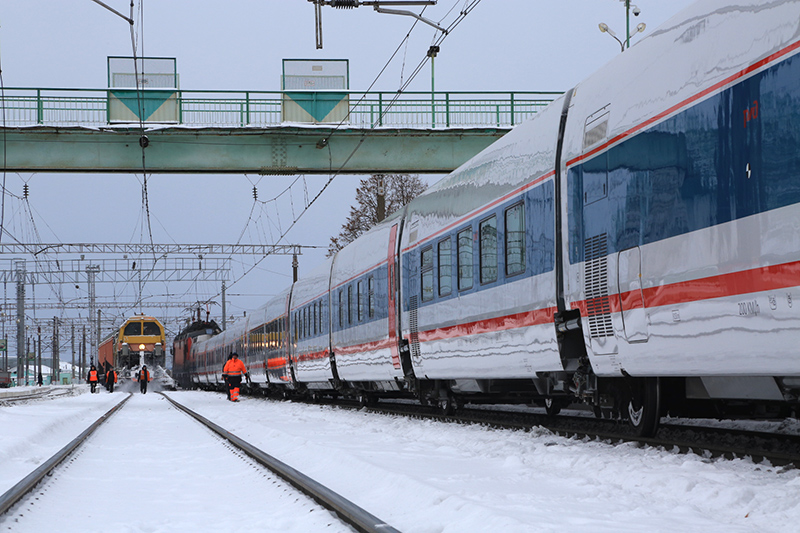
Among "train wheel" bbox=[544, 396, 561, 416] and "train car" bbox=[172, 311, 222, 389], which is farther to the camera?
"train car" bbox=[172, 311, 222, 389]

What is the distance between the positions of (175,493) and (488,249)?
17.3ft

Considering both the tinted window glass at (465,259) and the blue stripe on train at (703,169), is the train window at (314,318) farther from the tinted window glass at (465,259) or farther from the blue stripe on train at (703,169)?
the blue stripe on train at (703,169)

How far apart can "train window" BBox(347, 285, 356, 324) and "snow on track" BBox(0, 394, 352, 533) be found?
7.00 m

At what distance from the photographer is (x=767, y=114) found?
6562 millimetres

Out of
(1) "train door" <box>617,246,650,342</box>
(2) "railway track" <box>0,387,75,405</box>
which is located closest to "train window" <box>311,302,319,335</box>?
(2) "railway track" <box>0,387,75,405</box>

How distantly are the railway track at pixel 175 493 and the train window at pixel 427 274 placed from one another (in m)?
3.69

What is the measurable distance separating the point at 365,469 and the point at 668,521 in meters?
3.77

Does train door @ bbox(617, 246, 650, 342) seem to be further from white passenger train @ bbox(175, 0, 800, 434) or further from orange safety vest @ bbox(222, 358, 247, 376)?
orange safety vest @ bbox(222, 358, 247, 376)

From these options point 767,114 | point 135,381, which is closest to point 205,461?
point 767,114

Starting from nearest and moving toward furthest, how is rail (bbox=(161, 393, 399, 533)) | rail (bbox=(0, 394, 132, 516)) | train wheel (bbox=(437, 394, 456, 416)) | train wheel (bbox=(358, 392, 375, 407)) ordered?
rail (bbox=(161, 393, 399, 533)) → rail (bbox=(0, 394, 132, 516)) → train wheel (bbox=(437, 394, 456, 416)) → train wheel (bbox=(358, 392, 375, 407))

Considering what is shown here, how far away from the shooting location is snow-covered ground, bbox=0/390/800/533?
19.1 feet

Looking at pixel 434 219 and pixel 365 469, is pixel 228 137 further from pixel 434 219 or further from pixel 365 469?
pixel 365 469

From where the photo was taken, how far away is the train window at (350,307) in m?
20.3

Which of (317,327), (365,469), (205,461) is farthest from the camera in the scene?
(317,327)
